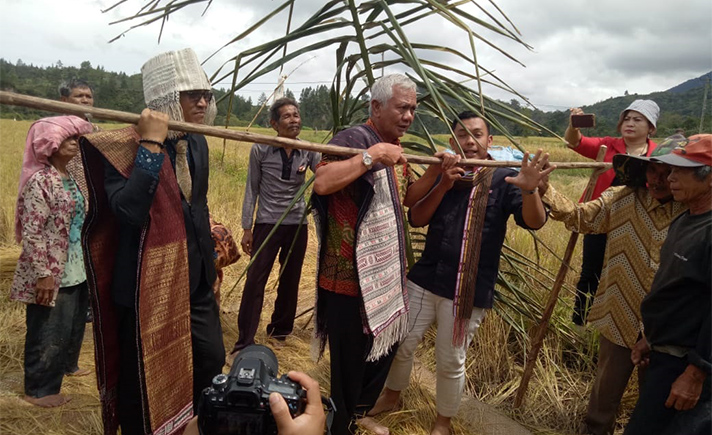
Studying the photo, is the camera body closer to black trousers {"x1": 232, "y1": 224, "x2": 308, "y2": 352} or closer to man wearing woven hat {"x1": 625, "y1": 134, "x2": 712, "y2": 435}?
man wearing woven hat {"x1": 625, "y1": 134, "x2": 712, "y2": 435}

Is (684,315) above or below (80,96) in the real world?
below

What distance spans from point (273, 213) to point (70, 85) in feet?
4.74

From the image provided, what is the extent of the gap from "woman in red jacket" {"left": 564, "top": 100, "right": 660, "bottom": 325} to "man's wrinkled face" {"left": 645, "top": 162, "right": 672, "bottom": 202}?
630 millimetres

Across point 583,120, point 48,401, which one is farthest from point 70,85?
point 583,120

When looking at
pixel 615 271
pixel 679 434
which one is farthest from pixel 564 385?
pixel 679 434

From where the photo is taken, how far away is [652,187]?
2.03 metres

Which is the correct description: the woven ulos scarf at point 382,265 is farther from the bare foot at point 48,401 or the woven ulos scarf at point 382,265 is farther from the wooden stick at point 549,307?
the bare foot at point 48,401

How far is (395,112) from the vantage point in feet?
6.24

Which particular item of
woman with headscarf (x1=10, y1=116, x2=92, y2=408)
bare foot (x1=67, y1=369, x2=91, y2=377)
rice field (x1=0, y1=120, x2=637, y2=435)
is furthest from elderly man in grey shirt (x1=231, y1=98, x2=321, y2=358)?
woman with headscarf (x1=10, y1=116, x2=92, y2=408)

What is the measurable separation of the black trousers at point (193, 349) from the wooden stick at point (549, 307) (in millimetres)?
1607

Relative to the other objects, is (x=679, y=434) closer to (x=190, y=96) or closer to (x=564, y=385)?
(x=564, y=385)

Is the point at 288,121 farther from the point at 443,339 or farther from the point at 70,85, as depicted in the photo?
the point at 443,339

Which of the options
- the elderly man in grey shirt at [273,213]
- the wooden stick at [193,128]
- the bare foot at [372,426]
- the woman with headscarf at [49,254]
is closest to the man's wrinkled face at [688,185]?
the wooden stick at [193,128]

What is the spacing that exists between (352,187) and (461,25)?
76 cm
